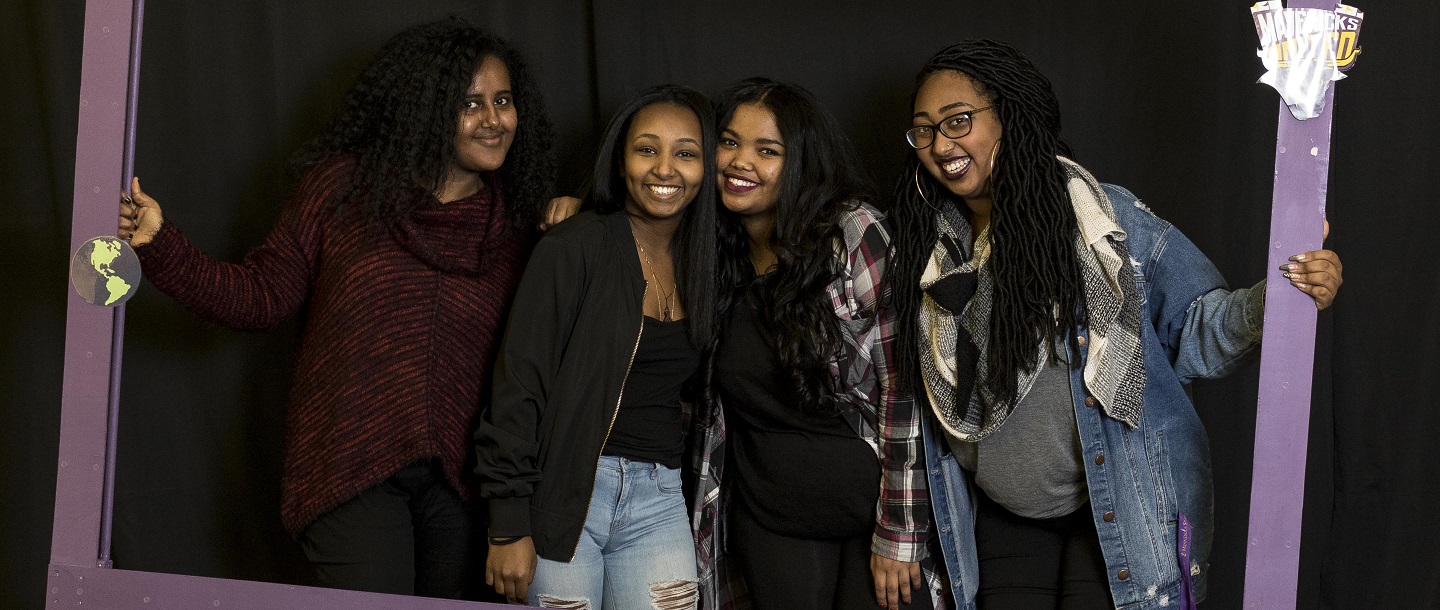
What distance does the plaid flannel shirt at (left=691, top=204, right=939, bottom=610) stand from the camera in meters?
2.16

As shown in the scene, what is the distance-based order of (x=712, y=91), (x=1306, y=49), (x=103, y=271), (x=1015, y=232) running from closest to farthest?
1. (x=1306, y=49)
2. (x=103, y=271)
3. (x=1015, y=232)
4. (x=712, y=91)

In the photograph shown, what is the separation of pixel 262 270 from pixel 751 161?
3.24ft

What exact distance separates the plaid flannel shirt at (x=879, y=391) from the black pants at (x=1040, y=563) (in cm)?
12

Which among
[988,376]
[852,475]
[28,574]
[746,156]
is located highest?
[746,156]

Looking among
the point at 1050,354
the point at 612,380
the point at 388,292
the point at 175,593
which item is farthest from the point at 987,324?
the point at 175,593

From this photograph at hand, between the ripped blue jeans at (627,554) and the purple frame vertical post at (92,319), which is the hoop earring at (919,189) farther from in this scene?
the purple frame vertical post at (92,319)

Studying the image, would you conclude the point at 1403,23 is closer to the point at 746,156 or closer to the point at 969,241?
the point at 969,241

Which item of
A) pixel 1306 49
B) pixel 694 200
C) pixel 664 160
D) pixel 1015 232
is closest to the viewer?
pixel 1306 49

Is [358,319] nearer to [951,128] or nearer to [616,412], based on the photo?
[616,412]

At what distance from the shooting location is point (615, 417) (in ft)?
6.97

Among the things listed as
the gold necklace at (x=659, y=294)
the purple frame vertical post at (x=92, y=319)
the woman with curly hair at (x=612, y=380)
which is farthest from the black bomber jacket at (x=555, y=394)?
the purple frame vertical post at (x=92, y=319)

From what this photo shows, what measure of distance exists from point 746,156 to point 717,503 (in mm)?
739

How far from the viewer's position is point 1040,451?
2.03 metres

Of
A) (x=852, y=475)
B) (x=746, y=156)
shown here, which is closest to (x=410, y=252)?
(x=746, y=156)
